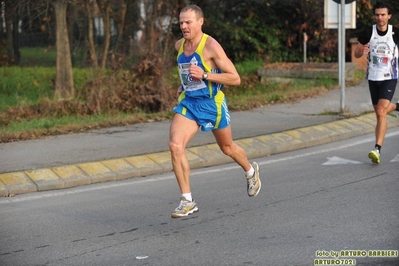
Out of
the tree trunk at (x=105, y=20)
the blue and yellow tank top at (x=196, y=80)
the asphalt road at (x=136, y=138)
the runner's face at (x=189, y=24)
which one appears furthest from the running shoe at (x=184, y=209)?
the tree trunk at (x=105, y=20)

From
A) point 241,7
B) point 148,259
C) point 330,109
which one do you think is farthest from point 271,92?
point 148,259

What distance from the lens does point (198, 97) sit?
7750 mm

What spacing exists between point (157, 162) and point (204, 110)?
266cm

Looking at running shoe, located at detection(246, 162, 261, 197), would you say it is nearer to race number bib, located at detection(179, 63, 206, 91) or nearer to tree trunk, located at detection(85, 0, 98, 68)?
race number bib, located at detection(179, 63, 206, 91)

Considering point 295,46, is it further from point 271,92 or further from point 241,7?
point 271,92

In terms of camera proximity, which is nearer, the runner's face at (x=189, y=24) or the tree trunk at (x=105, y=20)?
the runner's face at (x=189, y=24)

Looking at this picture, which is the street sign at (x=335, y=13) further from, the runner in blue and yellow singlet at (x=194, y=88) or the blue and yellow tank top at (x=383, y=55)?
the runner in blue and yellow singlet at (x=194, y=88)

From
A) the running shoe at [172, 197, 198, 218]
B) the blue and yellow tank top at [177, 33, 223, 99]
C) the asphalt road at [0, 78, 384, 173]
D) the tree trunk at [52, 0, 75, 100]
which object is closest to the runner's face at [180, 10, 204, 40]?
the blue and yellow tank top at [177, 33, 223, 99]

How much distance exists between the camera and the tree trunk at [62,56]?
1644cm

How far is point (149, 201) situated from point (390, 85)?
12.0 ft

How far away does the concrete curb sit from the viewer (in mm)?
9344

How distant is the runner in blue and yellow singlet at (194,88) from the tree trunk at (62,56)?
879 centimetres

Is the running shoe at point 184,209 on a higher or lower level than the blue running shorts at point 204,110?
lower

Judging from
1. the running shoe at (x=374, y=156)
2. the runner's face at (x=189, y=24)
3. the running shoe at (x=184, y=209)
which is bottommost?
the running shoe at (x=374, y=156)
